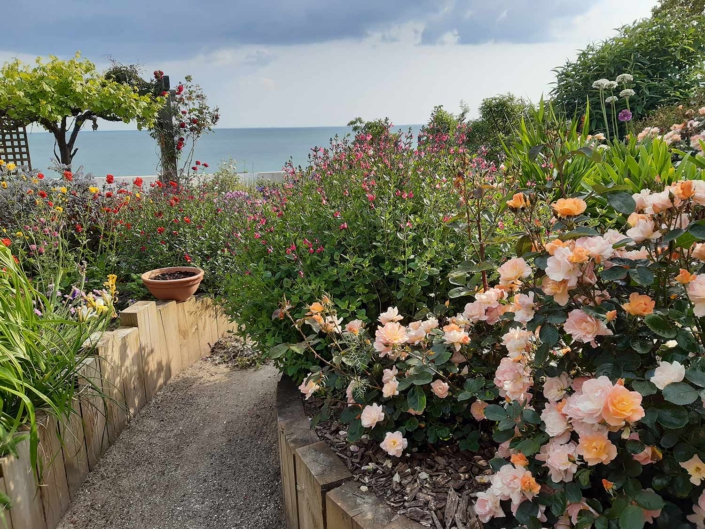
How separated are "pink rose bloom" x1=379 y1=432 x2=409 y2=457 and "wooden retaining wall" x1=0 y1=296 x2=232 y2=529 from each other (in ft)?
4.17

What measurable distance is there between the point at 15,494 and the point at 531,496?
5.50ft

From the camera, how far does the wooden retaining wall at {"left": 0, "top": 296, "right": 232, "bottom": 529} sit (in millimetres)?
1675

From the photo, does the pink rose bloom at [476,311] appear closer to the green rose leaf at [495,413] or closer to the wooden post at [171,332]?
the green rose leaf at [495,413]

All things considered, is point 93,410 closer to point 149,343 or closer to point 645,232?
point 149,343

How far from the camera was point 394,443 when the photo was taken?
1345 mm

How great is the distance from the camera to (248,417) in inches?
98.2

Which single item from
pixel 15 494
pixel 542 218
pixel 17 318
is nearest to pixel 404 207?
pixel 542 218

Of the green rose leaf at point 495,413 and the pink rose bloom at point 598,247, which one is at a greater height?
the pink rose bloom at point 598,247

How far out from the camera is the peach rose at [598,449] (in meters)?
0.92

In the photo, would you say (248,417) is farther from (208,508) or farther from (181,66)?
(181,66)

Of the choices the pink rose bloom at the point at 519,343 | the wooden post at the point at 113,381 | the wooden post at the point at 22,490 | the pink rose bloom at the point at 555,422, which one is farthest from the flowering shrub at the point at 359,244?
the wooden post at the point at 22,490

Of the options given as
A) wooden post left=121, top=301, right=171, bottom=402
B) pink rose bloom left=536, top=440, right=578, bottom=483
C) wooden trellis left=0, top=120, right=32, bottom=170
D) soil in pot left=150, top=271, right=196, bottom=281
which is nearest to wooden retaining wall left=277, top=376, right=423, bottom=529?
pink rose bloom left=536, top=440, right=578, bottom=483

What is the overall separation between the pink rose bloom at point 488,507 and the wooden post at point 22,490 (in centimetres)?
153

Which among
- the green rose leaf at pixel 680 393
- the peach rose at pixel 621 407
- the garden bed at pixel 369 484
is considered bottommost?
the garden bed at pixel 369 484
